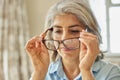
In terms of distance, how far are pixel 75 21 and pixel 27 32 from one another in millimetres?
1542

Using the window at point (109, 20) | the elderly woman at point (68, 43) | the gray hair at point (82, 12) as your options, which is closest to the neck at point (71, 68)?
the elderly woman at point (68, 43)

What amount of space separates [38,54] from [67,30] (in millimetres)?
210

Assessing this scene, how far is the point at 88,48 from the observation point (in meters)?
1.23

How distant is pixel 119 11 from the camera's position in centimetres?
326

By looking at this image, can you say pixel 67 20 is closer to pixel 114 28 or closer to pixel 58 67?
pixel 58 67

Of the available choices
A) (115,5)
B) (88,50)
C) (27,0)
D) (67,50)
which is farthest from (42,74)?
(115,5)

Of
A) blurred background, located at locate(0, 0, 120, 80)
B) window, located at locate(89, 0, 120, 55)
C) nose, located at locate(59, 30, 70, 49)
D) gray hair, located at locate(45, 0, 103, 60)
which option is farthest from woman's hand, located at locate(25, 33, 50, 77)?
window, located at locate(89, 0, 120, 55)

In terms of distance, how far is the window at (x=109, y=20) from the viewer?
10.6ft

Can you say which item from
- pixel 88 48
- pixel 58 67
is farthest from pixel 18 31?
pixel 88 48

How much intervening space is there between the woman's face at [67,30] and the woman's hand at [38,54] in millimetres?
95

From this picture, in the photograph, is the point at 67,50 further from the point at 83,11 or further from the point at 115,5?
the point at 115,5

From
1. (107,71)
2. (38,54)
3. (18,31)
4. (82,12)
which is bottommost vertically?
(107,71)

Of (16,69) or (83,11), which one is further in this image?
(16,69)

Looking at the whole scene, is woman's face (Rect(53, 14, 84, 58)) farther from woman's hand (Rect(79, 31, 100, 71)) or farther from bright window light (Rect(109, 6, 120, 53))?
bright window light (Rect(109, 6, 120, 53))
